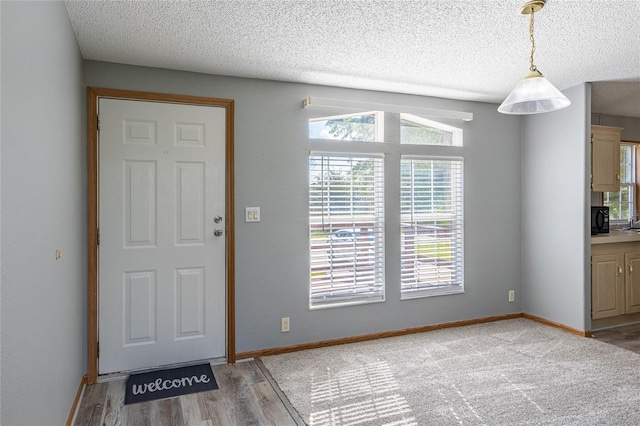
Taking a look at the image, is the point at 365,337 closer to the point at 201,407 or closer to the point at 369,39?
the point at 201,407

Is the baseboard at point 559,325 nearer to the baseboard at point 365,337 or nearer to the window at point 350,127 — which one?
the baseboard at point 365,337

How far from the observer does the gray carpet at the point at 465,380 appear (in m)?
2.57

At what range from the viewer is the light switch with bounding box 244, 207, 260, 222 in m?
3.60

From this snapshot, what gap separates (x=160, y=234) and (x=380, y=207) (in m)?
2.00

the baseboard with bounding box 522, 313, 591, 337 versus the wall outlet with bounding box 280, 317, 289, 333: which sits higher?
the wall outlet with bounding box 280, 317, 289, 333

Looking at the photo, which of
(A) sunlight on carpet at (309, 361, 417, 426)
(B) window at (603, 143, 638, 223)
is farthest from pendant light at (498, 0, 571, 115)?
(B) window at (603, 143, 638, 223)

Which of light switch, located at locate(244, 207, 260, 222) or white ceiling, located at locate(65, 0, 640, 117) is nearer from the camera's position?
white ceiling, located at locate(65, 0, 640, 117)

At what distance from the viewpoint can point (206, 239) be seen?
3.49m

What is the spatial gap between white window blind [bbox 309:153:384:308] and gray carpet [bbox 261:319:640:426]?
0.52 metres

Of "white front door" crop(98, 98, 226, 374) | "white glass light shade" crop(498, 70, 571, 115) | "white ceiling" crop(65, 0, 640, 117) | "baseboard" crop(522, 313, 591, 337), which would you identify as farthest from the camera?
"baseboard" crop(522, 313, 591, 337)

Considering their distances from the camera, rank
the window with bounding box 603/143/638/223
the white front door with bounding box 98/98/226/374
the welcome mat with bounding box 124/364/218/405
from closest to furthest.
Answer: the welcome mat with bounding box 124/364/218/405
the white front door with bounding box 98/98/226/374
the window with bounding box 603/143/638/223

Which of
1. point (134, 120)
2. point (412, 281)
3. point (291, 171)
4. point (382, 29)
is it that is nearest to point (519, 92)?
point (382, 29)

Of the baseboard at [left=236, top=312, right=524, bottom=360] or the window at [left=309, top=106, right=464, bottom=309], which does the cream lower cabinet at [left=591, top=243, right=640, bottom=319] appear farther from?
the window at [left=309, top=106, right=464, bottom=309]

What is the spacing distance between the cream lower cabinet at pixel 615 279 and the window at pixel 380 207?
126 centimetres
